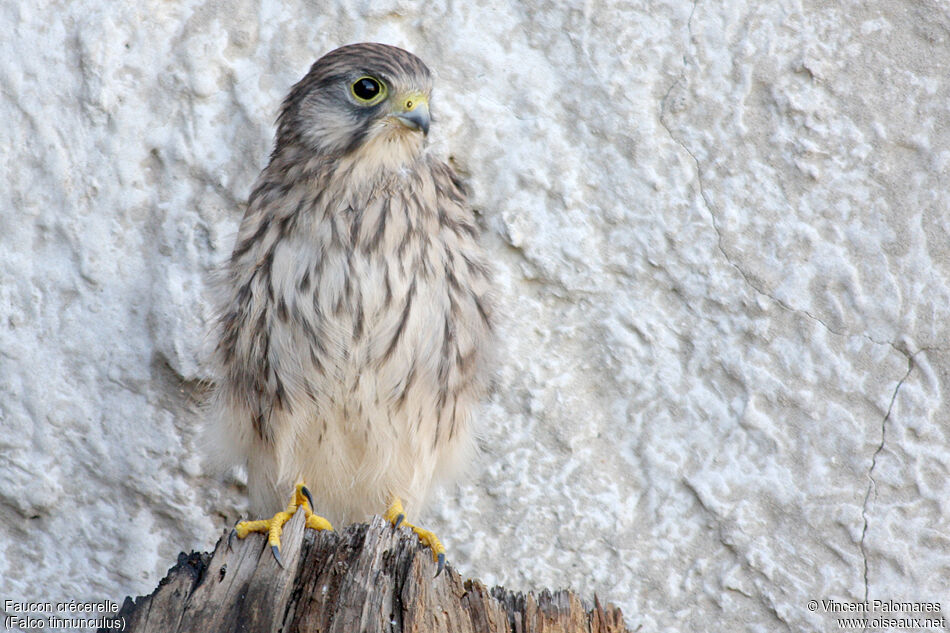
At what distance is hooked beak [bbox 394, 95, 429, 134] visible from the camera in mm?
2445

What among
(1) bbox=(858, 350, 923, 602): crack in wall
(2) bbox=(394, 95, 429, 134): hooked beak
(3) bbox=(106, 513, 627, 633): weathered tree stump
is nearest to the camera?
(3) bbox=(106, 513, 627, 633): weathered tree stump

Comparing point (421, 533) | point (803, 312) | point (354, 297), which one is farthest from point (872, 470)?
point (354, 297)

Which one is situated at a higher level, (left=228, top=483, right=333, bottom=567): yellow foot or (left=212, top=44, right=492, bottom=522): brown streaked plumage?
(left=212, top=44, right=492, bottom=522): brown streaked plumage

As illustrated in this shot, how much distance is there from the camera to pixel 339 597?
1995 millimetres

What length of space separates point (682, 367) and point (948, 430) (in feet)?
2.43

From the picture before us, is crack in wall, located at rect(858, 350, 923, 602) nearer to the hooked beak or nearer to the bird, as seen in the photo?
the bird

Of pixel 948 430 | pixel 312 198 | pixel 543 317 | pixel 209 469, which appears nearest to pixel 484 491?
pixel 543 317

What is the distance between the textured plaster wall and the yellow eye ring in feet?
1.67

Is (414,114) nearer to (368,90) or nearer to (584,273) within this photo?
(368,90)

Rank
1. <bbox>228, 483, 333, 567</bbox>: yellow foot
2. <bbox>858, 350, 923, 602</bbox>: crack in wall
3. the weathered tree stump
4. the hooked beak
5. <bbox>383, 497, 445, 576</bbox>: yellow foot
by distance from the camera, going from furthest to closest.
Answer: <bbox>858, 350, 923, 602</bbox>: crack in wall
the hooked beak
<bbox>383, 497, 445, 576</bbox>: yellow foot
<bbox>228, 483, 333, 567</bbox>: yellow foot
the weathered tree stump

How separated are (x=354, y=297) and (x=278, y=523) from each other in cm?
58

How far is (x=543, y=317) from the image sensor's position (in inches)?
118

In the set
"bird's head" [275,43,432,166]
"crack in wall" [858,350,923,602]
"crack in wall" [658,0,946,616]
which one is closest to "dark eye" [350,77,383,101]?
"bird's head" [275,43,432,166]

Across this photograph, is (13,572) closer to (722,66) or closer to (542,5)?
(542,5)
